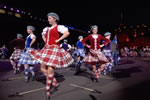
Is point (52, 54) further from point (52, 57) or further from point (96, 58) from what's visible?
point (96, 58)

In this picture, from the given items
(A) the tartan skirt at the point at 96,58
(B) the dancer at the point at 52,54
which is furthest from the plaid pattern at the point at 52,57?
(A) the tartan skirt at the point at 96,58

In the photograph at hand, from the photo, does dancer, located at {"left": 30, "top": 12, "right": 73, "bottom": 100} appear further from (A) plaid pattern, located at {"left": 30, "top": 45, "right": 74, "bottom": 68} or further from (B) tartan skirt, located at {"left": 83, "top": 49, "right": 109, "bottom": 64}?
(B) tartan skirt, located at {"left": 83, "top": 49, "right": 109, "bottom": 64}

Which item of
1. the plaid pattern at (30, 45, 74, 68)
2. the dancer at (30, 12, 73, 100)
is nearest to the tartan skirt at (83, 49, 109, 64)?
the dancer at (30, 12, 73, 100)

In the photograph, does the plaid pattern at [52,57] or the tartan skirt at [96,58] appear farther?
the tartan skirt at [96,58]

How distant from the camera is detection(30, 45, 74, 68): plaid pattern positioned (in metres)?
3.10

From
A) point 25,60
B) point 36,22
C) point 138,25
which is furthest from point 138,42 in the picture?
point 25,60

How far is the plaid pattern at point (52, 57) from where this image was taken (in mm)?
3097

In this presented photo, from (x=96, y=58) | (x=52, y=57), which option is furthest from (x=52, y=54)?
(x=96, y=58)

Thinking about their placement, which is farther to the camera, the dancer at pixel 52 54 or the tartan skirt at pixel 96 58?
the tartan skirt at pixel 96 58

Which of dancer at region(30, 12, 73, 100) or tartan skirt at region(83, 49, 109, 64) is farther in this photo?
tartan skirt at region(83, 49, 109, 64)

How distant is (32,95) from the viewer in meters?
3.58

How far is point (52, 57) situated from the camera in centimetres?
314

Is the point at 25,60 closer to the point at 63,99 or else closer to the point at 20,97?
the point at 20,97

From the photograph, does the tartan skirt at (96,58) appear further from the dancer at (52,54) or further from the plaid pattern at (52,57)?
the plaid pattern at (52,57)
